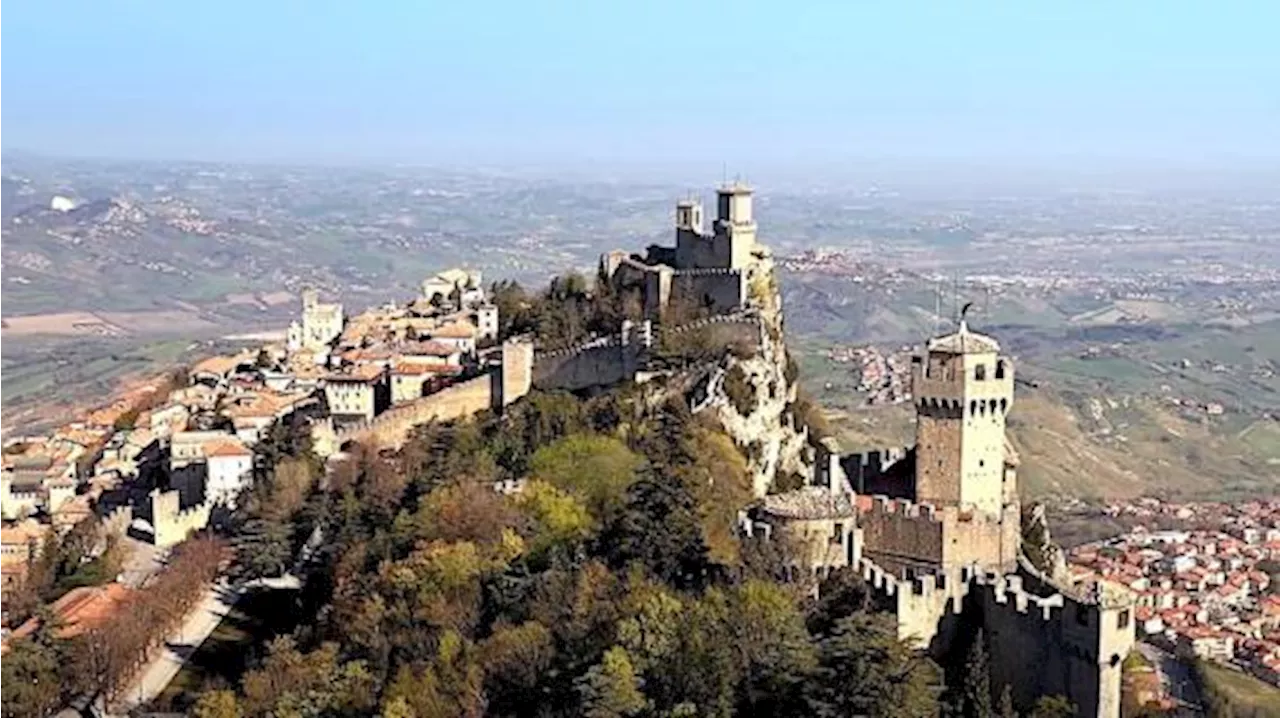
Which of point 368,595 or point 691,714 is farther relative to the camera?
point 368,595

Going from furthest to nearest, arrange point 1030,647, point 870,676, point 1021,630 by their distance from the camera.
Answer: point 1021,630 → point 1030,647 → point 870,676

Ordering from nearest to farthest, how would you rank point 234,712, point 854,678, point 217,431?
point 854,678
point 234,712
point 217,431

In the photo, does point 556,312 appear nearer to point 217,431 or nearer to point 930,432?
point 217,431

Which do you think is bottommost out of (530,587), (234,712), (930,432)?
(234,712)

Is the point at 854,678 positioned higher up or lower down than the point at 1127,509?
higher up

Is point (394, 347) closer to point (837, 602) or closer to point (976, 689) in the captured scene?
point (837, 602)

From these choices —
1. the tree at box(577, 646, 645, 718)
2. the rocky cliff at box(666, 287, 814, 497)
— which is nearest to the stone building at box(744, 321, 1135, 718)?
the rocky cliff at box(666, 287, 814, 497)

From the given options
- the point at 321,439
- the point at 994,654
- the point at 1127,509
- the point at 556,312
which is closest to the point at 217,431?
the point at 321,439

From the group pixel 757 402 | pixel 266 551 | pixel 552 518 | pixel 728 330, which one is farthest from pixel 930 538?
pixel 266 551
